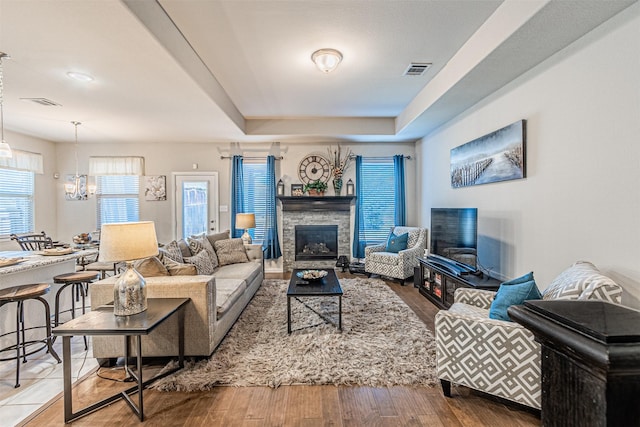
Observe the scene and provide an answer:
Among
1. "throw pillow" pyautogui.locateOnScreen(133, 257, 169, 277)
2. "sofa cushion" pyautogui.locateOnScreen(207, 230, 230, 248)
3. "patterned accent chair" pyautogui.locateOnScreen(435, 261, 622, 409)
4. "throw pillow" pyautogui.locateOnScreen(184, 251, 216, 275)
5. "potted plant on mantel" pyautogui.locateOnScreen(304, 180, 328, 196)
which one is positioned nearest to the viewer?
"patterned accent chair" pyautogui.locateOnScreen(435, 261, 622, 409)

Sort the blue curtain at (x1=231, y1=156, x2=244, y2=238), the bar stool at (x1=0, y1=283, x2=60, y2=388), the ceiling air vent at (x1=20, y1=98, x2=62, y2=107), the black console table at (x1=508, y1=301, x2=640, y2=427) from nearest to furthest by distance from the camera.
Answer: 1. the black console table at (x1=508, y1=301, x2=640, y2=427)
2. the bar stool at (x1=0, y1=283, x2=60, y2=388)
3. the ceiling air vent at (x1=20, y1=98, x2=62, y2=107)
4. the blue curtain at (x1=231, y1=156, x2=244, y2=238)

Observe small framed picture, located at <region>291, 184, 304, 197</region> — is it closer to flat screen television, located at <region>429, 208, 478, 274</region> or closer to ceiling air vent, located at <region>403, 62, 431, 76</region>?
flat screen television, located at <region>429, 208, 478, 274</region>

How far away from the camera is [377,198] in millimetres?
6207

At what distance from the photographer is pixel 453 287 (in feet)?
11.9

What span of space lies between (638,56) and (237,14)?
2851 millimetres

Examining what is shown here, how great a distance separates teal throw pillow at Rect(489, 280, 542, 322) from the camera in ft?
6.40

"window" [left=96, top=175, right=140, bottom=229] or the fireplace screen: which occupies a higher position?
"window" [left=96, top=175, right=140, bottom=229]

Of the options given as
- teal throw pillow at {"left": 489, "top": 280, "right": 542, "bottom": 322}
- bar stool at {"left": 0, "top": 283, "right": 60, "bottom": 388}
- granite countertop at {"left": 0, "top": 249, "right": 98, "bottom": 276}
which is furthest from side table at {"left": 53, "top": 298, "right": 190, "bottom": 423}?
teal throw pillow at {"left": 489, "top": 280, "right": 542, "bottom": 322}

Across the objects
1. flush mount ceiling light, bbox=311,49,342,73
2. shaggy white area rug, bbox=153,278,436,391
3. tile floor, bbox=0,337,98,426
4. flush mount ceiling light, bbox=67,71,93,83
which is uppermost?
flush mount ceiling light, bbox=311,49,342,73

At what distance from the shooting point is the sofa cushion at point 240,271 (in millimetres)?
3799

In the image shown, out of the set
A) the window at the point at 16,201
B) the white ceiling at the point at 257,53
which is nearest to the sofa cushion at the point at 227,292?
the white ceiling at the point at 257,53

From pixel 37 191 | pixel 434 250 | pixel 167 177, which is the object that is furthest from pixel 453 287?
pixel 37 191

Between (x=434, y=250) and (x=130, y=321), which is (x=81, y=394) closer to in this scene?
(x=130, y=321)

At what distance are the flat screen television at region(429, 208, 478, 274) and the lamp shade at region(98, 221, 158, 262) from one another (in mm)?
3109
